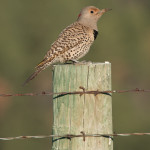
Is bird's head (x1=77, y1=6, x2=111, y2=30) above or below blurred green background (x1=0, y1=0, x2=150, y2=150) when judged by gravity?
below

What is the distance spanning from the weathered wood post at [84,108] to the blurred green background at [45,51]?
14872 millimetres

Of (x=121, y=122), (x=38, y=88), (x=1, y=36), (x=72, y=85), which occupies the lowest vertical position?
(x=72, y=85)

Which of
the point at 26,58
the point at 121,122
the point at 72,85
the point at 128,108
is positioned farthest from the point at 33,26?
the point at 72,85

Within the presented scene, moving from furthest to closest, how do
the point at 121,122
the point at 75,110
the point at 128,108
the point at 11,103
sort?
the point at 11,103 < the point at 128,108 < the point at 121,122 < the point at 75,110

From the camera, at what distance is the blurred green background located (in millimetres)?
22048

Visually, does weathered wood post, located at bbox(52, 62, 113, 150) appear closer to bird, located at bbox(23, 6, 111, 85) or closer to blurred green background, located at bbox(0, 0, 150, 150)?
bird, located at bbox(23, 6, 111, 85)

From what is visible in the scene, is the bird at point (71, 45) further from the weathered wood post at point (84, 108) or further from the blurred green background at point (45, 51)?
the blurred green background at point (45, 51)

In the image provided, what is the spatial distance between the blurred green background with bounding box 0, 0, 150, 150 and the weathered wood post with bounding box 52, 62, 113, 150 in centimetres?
1487

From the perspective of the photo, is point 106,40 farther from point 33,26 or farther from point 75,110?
point 75,110

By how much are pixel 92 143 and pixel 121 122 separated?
1418 cm

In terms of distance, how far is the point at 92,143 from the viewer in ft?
17.4

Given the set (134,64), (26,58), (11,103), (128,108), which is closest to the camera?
(128,108)

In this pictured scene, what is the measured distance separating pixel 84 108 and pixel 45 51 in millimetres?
20386

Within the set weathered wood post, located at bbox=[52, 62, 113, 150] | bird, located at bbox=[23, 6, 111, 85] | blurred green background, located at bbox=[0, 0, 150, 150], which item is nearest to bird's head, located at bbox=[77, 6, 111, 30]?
bird, located at bbox=[23, 6, 111, 85]
